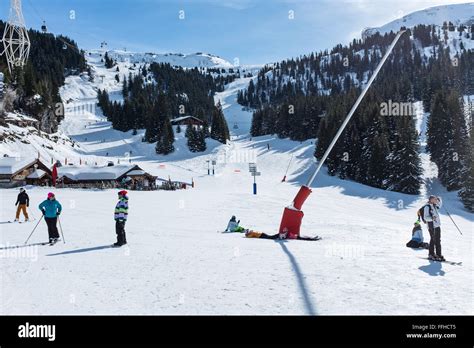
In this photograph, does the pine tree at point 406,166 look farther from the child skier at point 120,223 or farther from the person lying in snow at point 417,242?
the child skier at point 120,223

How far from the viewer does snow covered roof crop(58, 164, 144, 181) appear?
44406 mm

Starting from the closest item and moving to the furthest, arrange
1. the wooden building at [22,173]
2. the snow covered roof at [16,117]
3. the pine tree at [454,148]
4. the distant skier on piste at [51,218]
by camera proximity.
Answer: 1. the distant skier on piste at [51,218]
2. the wooden building at [22,173]
3. the pine tree at [454,148]
4. the snow covered roof at [16,117]

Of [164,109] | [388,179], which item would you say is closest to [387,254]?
[388,179]

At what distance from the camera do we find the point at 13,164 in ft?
132

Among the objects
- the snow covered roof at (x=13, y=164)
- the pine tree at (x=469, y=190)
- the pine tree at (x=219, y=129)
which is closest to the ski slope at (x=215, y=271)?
the snow covered roof at (x=13, y=164)

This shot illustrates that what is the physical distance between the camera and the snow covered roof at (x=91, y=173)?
146 ft

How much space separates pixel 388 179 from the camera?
156 ft

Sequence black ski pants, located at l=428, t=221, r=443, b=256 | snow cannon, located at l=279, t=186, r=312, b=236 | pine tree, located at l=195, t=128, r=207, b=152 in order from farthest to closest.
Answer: pine tree, located at l=195, t=128, r=207, b=152
snow cannon, located at l=279, t=186, r=312, b=236
black ski pants, located at l=428, t=221, r=443, b=256

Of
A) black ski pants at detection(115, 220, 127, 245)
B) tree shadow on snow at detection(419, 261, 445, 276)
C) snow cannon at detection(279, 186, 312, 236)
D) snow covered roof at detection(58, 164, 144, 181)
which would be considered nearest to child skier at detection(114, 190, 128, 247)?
black ski pants at detection(115, 220, 127, 245)

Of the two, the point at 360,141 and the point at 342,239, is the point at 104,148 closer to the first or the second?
the point at 360,141

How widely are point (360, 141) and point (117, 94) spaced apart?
118 metres

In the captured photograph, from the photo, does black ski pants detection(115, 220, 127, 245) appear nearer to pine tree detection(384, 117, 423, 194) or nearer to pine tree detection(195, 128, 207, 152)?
pine tree detection(384, 117, 423, 194)

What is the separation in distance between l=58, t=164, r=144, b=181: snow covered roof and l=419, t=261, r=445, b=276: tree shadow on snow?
40.3m

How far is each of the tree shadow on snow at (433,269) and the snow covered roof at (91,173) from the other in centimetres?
4027
